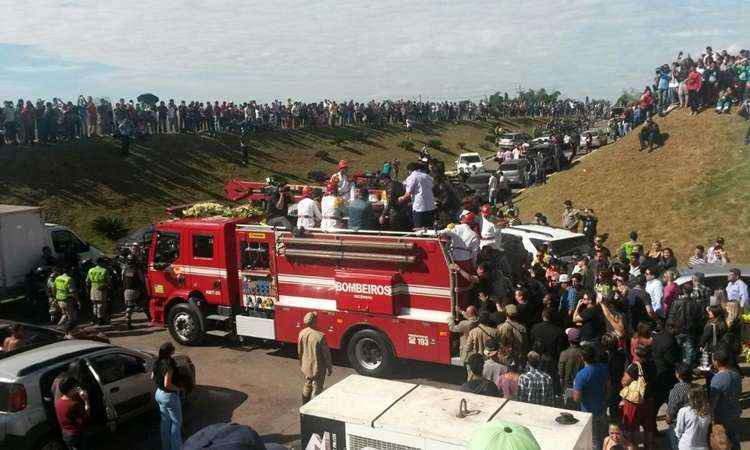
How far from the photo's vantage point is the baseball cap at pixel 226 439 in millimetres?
3324

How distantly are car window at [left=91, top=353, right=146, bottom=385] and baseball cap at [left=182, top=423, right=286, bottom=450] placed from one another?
21.3 ft

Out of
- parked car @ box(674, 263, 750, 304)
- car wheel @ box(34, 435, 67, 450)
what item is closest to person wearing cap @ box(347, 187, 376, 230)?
car wheel @ box(34, 435, 67, 450)

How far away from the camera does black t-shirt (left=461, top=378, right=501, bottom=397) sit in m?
7.36

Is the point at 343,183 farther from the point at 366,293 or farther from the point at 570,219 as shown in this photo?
the point at 570,219

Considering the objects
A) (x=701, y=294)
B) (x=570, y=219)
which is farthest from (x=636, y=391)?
(x=570, y=219)

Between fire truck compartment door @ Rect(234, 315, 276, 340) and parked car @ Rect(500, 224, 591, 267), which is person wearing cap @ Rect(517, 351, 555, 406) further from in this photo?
parked car @ Rect(500, 224, 591, 267)

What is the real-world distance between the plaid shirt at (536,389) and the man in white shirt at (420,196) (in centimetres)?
576

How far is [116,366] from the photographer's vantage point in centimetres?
953

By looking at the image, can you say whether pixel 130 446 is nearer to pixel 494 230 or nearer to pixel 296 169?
pixel 494 230

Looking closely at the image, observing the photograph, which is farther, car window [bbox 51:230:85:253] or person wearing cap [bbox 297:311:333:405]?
car window [bbox 51:230:85:253]

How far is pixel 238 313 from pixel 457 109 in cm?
5160

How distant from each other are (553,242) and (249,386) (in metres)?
7.72

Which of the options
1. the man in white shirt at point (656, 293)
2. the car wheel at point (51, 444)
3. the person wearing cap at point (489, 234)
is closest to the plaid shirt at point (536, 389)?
the person wearing cap at point (489, 234)

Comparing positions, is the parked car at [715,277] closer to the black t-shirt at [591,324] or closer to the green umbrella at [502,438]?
the black t-shirt at [591,324]
